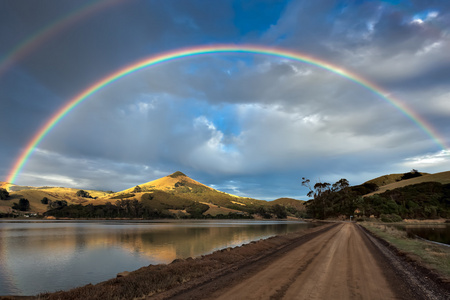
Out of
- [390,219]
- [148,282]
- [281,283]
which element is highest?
[281,283]

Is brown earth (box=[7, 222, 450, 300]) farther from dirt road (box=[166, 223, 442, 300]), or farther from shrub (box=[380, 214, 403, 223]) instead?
shrub (box=[380, 214, 403, 223])

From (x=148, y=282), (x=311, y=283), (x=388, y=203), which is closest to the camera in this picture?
(x=311, y=283)

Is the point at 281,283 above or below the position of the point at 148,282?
above

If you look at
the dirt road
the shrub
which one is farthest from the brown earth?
the shrub

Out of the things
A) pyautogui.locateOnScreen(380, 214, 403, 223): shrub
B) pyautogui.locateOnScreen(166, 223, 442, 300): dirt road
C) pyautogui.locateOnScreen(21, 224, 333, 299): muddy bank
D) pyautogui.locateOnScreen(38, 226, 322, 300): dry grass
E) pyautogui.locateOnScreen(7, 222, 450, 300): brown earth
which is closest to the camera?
pyautogui.locateOnScreen(166, 223, 442, 300): dirt road

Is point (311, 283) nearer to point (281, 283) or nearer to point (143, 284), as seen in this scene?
point (281, 283)

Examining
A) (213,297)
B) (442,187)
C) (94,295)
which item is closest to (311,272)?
(213,297)

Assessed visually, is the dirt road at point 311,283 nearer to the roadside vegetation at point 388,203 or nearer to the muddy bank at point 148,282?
the muddy bank at point 148,282

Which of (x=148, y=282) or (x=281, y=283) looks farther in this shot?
(x=148, y=282)

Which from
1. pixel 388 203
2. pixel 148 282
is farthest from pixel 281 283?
pixel 388 203

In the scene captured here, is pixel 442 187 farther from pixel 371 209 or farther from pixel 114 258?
pixel 114 258

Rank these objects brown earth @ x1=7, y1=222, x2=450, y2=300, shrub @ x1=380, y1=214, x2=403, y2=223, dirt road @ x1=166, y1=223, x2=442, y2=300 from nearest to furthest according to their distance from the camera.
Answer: dirt road @ x1=166, y1=223, x2=442, y2=300
brown earth @ x1=7, y1=222, x2=450, y2=300
shrub @ x1=380, y1=214, x2=403, y2=223

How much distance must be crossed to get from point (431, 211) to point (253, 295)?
146643 millimetres

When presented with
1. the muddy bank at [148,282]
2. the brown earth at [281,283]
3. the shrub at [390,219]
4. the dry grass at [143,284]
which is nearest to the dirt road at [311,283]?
the brown earth at [281,283]
